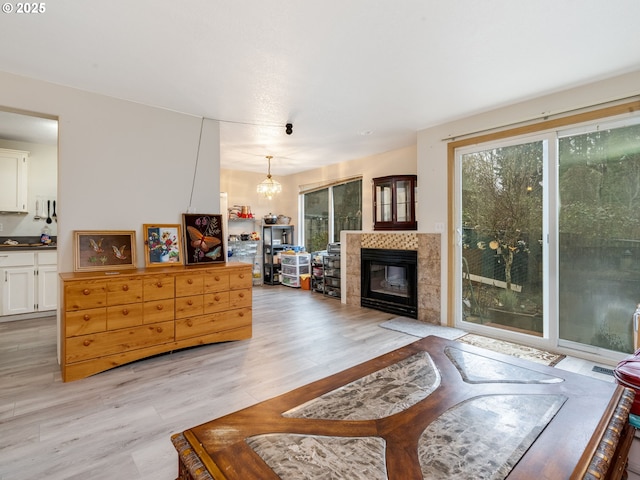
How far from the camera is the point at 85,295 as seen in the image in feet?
8.22

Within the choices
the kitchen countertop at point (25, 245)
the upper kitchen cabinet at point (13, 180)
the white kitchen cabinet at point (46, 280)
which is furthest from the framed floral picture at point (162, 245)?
the upper kitchen cabinet at point (13, 180)

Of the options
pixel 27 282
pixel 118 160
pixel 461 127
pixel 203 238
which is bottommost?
pixel 27 282

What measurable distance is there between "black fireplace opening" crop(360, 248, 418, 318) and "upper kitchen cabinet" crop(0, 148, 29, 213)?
5.06 meters

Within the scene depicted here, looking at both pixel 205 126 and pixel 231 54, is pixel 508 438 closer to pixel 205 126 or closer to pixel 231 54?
pixel 231 54

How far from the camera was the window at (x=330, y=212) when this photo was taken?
5.94 m

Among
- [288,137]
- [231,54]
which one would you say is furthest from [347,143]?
[231,54]

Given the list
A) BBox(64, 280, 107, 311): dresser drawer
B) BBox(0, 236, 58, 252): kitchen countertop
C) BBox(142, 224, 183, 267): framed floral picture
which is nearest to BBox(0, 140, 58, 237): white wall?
BBox(0, 236, 58, 252): kitchen countertop

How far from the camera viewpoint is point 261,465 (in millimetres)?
857

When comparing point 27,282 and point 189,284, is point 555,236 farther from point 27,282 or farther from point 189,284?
point 27,282

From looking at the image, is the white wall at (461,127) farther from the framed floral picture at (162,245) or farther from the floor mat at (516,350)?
the framed floral picture at (162,245)

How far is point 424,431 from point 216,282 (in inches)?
103

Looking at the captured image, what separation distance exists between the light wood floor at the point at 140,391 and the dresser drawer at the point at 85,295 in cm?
60

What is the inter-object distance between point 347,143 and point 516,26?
2.89m

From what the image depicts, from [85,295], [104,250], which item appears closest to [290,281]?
[104,250]
